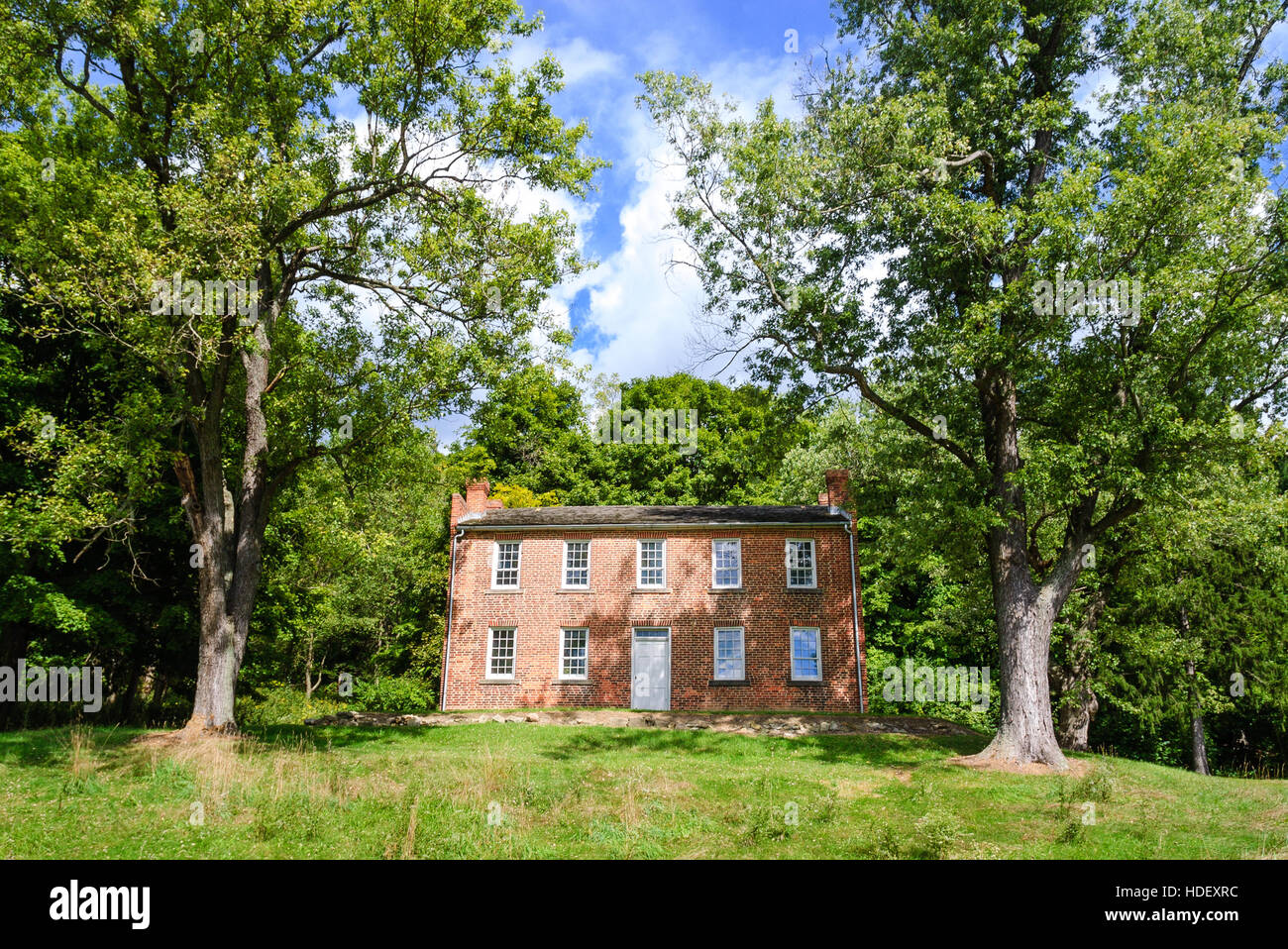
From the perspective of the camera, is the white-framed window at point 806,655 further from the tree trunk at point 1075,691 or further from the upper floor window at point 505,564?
the upper floor window at point 505,564

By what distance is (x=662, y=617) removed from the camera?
26.9 m

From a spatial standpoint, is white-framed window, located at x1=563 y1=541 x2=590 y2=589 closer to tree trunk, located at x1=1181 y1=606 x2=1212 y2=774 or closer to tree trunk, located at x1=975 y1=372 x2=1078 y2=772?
tree trunk, located at x1=975 y1=372 x2=1078 y2=772

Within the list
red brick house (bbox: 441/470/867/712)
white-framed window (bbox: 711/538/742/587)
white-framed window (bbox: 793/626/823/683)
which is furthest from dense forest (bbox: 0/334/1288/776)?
white-framed window (bbox: 711/538/742/587)

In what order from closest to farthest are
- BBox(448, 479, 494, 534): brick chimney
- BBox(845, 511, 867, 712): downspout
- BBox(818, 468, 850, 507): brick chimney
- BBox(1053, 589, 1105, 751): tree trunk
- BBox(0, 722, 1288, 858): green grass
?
BBox(0, 722, 1288, 858): green grass < BBox(1053, 589, 1105, 751): tree trunk < BBox(845, 511, 867, 712): downspout < BBox(818, 468, 850, 507): brick chimney < BBox(448, 479, 494, 534): brick chimney

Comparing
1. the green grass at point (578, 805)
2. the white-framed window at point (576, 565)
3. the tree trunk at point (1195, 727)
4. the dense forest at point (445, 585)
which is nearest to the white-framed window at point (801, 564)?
the dense forest at point (445, 585)

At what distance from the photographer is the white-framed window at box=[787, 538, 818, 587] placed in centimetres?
2661

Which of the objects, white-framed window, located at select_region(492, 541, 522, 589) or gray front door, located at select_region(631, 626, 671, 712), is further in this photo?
white-framed window, located at select_region(492, 541, 522, 589)

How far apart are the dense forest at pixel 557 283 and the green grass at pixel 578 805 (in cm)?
257

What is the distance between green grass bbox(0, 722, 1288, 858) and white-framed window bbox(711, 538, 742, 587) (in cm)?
1044

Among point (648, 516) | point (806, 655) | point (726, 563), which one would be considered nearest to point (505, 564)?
point (648, 516)

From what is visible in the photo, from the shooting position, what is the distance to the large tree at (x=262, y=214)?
14969 millimetres
